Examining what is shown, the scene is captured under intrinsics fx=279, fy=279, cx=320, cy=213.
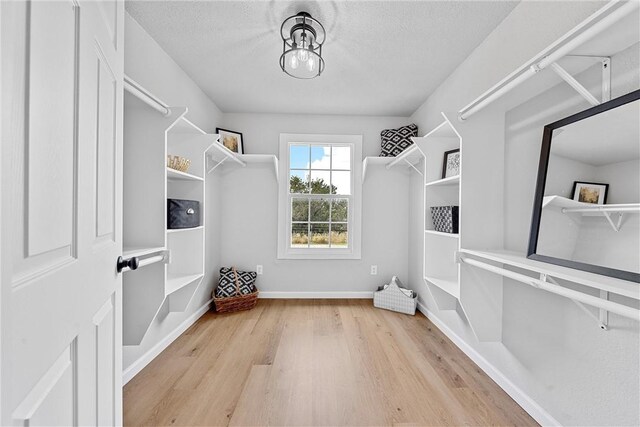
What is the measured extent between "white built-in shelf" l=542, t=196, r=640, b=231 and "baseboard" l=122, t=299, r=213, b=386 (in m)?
2.51

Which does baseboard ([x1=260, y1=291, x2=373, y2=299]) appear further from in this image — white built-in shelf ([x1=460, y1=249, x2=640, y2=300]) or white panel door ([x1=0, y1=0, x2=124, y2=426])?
white panel door ([x1=0, y1=0, x2=124, y2=426])

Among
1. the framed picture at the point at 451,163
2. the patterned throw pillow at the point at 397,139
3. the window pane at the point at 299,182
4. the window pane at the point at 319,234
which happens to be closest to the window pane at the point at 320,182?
the window pane at the point at 299,182

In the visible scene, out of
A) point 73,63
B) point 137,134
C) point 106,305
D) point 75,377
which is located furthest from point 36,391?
point 137,134

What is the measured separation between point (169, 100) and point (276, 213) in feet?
5.27

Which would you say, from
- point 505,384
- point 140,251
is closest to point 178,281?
point 140,251

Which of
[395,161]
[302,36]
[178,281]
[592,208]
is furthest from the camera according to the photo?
[395,161]

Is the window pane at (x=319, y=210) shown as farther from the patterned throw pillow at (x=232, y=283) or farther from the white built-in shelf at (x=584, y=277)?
the white built-in shelf at (x=584, y=277)

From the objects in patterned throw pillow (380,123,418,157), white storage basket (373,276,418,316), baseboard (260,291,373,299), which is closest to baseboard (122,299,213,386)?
baseboard (260,291,373,299)

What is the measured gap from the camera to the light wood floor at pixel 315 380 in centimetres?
148

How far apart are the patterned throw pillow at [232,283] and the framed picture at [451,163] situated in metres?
2.26

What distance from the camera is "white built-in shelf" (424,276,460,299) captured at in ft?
6.00

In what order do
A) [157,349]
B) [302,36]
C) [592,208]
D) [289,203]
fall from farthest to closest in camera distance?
1. [289,203]
2. [157,349]
3. [302,36]
4. [592,208]

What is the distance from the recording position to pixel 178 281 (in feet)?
6.41

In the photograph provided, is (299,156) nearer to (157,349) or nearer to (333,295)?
(333,295)
